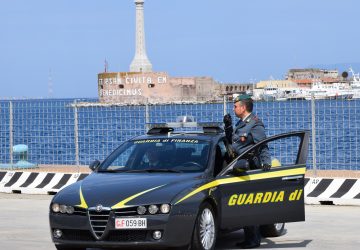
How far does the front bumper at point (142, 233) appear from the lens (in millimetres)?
11070

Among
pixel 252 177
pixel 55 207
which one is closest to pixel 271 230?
pixel 252 177

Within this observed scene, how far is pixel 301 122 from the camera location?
824 inches

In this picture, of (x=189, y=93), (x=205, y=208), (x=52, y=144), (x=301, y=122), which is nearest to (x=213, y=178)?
(x=205, y=208)

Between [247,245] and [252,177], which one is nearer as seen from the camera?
[252,177]

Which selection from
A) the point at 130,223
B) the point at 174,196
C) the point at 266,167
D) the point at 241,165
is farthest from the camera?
the point at 266,167

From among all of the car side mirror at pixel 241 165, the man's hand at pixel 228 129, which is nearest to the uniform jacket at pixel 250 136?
the man's hand at pixel 228 129

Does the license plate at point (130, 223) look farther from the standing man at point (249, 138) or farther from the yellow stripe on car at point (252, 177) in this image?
the standing man at point (249, 138)

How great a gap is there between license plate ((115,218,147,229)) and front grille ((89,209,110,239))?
0.13 m

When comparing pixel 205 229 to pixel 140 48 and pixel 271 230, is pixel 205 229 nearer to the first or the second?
pixel 271 230

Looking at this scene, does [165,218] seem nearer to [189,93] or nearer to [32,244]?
[32,244]

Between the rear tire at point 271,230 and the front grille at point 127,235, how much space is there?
2830 millimetres

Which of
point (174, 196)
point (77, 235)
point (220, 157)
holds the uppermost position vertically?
point (220, 157)

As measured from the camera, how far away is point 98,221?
36.7ft

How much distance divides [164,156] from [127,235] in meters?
1.65
